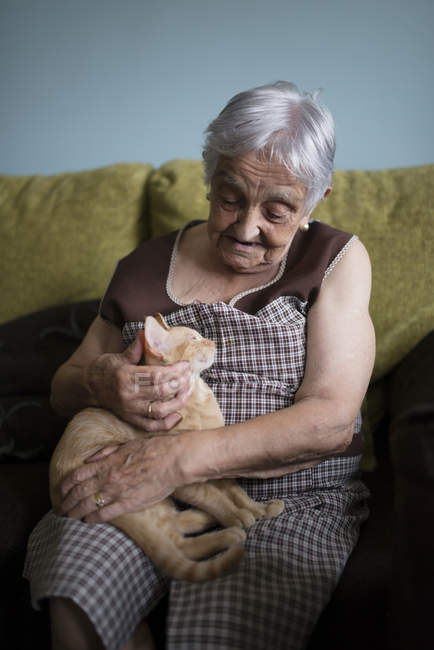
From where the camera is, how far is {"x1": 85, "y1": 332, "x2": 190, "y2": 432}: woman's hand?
1032mm

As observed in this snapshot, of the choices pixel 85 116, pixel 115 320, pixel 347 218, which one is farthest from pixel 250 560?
pixel 85 116

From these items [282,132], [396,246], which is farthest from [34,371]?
[396,246]

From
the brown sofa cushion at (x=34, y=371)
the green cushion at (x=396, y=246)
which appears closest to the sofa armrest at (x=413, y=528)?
the green cushion at (x=396, y=246)

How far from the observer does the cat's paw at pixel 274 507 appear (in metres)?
1.07

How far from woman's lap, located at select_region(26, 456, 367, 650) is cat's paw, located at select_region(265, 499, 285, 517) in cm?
3

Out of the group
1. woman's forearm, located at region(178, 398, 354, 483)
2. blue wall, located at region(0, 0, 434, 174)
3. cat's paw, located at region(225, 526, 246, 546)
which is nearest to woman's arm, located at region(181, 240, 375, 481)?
woman's forearm, located at region(178, 398, 354, 483)

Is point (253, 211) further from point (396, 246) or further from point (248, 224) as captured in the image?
point (396, 246)

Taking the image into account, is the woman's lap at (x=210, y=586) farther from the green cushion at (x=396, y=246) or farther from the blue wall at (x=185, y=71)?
the blue wall at (x=185, y=71)

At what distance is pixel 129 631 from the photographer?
910 mm

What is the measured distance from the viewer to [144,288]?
1.30 metres

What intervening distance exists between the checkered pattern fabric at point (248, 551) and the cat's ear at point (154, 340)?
151mm

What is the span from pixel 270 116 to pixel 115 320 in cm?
62

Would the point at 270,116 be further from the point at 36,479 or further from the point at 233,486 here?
the point at 36,479

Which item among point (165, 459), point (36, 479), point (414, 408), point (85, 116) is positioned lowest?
point (36, 479)
